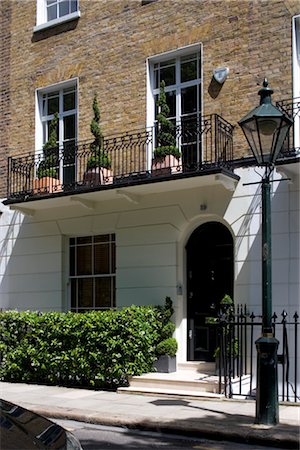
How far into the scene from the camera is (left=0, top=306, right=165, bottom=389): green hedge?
37.8 ft

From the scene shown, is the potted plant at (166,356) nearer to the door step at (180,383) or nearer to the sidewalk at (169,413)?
the door step at (180,383)

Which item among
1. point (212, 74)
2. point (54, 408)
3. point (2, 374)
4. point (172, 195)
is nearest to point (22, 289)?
point (2, 374)

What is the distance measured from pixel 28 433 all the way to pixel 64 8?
45.5 ft

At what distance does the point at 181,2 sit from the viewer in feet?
43.8

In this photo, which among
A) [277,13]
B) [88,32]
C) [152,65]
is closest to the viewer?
[277,13]

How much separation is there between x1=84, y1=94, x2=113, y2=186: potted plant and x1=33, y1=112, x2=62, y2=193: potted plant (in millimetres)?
1024

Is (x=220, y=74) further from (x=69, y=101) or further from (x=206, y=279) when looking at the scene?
(x=69, y=101)

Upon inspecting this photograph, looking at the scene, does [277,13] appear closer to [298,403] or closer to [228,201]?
[228,201]

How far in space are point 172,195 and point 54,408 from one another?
508 centimetres

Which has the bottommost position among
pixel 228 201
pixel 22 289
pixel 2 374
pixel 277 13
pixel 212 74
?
pixel 2 374

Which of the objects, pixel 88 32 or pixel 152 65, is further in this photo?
pixel 88 32

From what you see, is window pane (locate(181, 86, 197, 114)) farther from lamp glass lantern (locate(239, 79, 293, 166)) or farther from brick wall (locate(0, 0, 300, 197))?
lamp glass lantern (locate(239, 79, 293, 166))

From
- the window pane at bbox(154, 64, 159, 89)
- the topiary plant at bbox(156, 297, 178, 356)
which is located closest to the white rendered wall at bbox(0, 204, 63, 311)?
the topiary plant at bbox(156, 297, 178, 356)

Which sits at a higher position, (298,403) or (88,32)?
(88,32)
